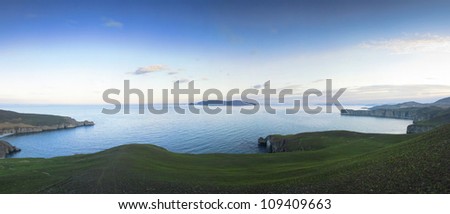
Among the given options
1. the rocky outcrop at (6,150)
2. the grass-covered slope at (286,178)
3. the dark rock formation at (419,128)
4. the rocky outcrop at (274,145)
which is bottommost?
the rocky outcrop at (6,150)

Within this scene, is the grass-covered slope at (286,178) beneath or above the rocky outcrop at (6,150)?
above

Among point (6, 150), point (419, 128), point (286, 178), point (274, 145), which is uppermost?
point (286, 178)

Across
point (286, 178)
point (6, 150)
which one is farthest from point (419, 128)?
point (6, 150)

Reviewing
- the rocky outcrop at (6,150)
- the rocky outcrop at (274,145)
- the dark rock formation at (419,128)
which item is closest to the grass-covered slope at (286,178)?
the rocky outcrop at (274,145)

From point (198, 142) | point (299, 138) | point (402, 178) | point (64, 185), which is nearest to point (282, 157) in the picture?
point (402, 178)

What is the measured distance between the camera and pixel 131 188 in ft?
87.4

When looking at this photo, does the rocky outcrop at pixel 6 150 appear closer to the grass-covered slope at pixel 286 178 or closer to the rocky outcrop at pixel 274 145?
the grass-covered slope at pixel 286 178

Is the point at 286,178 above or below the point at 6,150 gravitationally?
A: above

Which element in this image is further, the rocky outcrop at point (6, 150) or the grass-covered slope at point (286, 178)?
the rocky outcrop at point (6, 150)

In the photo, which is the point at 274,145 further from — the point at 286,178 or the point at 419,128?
the point at 419,128

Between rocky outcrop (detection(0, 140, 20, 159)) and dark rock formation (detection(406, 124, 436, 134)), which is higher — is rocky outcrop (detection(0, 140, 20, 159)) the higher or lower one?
the lower one

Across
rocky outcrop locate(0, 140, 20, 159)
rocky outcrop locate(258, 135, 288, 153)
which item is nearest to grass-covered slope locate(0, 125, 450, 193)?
rocky outcrop locate(258, 135, 288, 153)

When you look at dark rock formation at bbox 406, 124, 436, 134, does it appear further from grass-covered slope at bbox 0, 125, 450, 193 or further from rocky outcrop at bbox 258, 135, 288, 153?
grass-covered slope at bbox 0, 125, 450, 193

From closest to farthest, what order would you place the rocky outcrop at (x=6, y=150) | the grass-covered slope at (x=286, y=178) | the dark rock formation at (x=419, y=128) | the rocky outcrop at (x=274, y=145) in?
the grass-covered slope at (x=286, y=178)
the rocky outcrop at (x=274, y=145)
the rocky outcrop at (x=6, y=150)
the dark rock formation at (x=419, y=128)
